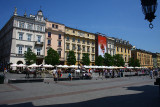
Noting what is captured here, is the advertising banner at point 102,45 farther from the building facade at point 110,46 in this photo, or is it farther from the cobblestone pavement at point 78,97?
the cobblestone pavement at point 78,97

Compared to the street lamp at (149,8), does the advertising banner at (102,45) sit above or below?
above

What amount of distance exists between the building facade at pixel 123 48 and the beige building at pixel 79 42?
18257mm

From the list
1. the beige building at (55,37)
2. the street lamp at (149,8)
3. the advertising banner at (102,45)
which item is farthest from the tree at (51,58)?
the street lamp at (149,8)

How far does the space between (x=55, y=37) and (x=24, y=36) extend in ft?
35.3

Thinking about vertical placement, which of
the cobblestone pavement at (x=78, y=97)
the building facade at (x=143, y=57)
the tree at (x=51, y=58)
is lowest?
the cobblestone pavement at (x=78, y=97)

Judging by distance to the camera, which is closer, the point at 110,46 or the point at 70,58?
the point at 70,58

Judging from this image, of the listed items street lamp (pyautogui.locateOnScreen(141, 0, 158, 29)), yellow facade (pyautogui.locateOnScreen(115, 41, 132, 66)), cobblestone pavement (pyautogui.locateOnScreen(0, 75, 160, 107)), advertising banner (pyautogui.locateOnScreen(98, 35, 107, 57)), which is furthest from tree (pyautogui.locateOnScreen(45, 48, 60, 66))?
yellow facade (pyautogui.locateOnScreen(115, 41, 132, 66))

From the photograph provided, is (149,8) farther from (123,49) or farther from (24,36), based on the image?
(123,49)

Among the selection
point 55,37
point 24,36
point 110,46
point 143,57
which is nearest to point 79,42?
point 55,37

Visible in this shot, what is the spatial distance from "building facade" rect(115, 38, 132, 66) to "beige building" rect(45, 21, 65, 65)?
33930mm

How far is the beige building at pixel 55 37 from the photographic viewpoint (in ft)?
157

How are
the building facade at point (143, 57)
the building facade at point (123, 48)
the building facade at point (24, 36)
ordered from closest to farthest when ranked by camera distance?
the building facade at point (24, 36) → the building facade at point (123, 48) → the building facade at point (143, 57)

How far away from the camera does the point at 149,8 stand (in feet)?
20.0

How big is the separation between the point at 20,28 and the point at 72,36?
19.2 metres
